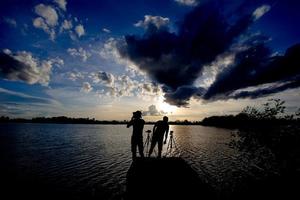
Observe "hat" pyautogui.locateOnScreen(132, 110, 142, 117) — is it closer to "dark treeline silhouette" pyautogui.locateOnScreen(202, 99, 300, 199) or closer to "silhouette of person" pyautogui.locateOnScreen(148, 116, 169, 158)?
"silhouette of person" pyautogui.locateOnScreen(148, 116, 169, 158)

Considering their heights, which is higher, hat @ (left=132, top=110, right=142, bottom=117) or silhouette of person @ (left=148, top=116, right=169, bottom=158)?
hat @ (left=132, top=110, right=142, bottom=117)

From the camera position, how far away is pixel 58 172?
18672mm

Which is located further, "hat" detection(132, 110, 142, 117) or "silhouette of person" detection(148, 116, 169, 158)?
"silhouette of person" detection(148, 116, 169, 158)

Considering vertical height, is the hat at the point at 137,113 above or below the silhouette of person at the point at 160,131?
above

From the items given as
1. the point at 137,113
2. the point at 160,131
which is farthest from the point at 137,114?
the point at 160,131

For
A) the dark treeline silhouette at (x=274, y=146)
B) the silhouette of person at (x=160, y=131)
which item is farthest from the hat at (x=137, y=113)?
the dark treeline silhouette at (x=274, y=146)

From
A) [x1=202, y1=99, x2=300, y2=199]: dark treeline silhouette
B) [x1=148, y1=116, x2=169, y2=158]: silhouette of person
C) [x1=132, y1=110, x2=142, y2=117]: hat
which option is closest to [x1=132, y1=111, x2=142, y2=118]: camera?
[x1=132, y1=110, x2=142, y2=117]: hat

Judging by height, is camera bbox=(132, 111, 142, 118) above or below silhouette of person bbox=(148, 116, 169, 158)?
above

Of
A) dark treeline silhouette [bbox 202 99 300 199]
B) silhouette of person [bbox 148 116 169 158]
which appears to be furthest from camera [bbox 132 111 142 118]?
dark treeline silhouette [bbox 202 99 300 199]

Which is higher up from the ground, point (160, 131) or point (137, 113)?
point (137, 113)

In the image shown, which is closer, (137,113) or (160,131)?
(137,113)

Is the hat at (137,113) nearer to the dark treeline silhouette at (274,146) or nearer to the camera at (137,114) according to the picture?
the camera at (137,114)

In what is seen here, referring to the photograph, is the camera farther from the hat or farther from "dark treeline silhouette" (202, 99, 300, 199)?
"dark treeline silhouette" (202, 99, 300, 199)

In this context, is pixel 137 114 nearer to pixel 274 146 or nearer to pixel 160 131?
pixel 160 131
